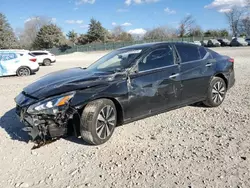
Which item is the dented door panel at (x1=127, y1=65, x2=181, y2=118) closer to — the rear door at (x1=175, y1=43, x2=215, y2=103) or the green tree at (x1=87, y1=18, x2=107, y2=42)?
the rear door at (x1=175, y1=43, x2=215, y2=103)

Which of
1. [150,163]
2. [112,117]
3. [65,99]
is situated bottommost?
[150,163]

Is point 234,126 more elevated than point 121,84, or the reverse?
point 121,84

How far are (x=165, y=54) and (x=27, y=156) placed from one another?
3.04m

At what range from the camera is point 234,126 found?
4395 millimetres

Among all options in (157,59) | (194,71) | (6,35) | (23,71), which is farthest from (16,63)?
(6,35)

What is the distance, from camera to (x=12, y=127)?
4883 millimetres

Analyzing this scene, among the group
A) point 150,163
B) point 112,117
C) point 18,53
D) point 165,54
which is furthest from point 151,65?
point 18,53

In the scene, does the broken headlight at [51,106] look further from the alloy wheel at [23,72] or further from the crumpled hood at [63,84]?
the alloy wheel at [23,72]

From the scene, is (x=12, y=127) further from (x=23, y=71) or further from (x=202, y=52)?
(x=23, y=71)

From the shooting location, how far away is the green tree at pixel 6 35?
4340 cm

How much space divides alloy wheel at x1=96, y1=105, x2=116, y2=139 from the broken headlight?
56 cm

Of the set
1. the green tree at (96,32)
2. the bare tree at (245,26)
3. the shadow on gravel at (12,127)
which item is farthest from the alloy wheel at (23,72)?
the bare tree at (245,26)

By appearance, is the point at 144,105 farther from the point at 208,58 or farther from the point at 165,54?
the point at 208,58

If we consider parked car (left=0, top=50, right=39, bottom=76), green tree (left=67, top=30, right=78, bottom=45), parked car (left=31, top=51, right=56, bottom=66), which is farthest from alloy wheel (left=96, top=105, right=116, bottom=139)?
green tree (left=67, top=30, right=78, bottom=45)
